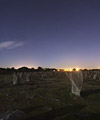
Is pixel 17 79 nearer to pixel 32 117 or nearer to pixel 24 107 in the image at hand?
pixel 24 107

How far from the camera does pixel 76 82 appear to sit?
114 feet

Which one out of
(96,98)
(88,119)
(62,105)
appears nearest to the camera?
(88,119)

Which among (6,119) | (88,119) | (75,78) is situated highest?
(75,78)

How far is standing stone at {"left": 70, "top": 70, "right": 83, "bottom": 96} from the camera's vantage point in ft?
108

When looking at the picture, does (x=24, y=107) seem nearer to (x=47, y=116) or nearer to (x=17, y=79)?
(x=47, y=116)

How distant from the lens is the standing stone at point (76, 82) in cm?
3287

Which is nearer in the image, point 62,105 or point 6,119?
point 6,119

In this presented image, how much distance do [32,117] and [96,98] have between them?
15.4 m

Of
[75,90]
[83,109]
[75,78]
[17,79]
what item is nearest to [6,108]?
[83,109]

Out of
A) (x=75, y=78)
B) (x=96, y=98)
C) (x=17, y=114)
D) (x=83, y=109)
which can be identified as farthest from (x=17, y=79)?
(x=17, y=114)

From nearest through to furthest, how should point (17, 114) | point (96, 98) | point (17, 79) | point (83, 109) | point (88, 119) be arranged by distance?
point (17, 114) < point (88, 119) < point (83, 109) < point (96, 98) < point (17, 79)

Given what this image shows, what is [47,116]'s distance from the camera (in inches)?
770

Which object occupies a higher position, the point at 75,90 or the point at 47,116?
the point at 75,90

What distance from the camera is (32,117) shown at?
62.6 ft
